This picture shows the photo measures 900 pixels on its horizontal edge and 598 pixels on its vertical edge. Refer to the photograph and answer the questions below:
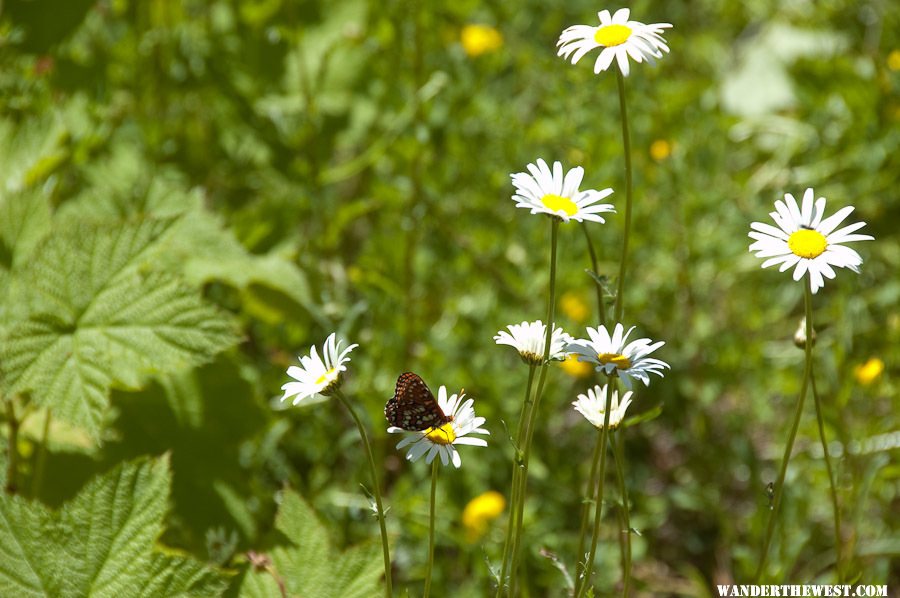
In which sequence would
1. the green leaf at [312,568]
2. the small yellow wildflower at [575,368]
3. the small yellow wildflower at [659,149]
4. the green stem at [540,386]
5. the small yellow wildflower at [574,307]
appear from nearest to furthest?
the green stem at [540,386], the green leaf at [312,568], the small yellow wildflower at [575,368], the small yellow wildflower at [574,307], the small yellow wildflower at [659,149]

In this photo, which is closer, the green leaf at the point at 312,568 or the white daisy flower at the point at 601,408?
the white daisy flower at the point at 601,408

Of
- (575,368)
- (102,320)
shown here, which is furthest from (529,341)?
(575,368)

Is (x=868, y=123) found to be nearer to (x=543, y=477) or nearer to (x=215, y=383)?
(x=543, y=477)

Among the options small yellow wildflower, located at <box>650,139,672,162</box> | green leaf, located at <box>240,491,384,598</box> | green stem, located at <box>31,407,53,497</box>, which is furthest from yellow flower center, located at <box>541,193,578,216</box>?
small yellow wildflower, located at <box>650,139,672,162</box>

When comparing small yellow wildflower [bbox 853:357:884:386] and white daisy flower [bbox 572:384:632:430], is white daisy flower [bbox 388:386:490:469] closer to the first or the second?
white daisy flower [bbox 572:384:632:430]

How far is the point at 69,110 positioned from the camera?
9.80 ft

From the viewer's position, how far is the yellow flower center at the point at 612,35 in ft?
5.03

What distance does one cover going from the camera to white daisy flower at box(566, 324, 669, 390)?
1.42m

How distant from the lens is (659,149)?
3447 mm

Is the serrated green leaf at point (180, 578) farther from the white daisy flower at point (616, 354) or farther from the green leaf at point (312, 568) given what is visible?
the white daisy flower at point (616, 354)

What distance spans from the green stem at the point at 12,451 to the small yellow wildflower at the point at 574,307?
1638 mm

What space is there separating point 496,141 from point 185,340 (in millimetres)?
1826

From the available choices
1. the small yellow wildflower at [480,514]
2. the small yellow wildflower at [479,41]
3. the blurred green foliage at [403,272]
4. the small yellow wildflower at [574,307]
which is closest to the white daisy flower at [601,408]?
the blurred green foliage at [403,272]

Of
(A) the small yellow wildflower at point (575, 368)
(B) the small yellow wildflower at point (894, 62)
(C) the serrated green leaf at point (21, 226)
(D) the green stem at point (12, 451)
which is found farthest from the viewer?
(B) the small yellow wildflower at point (894, 62)
